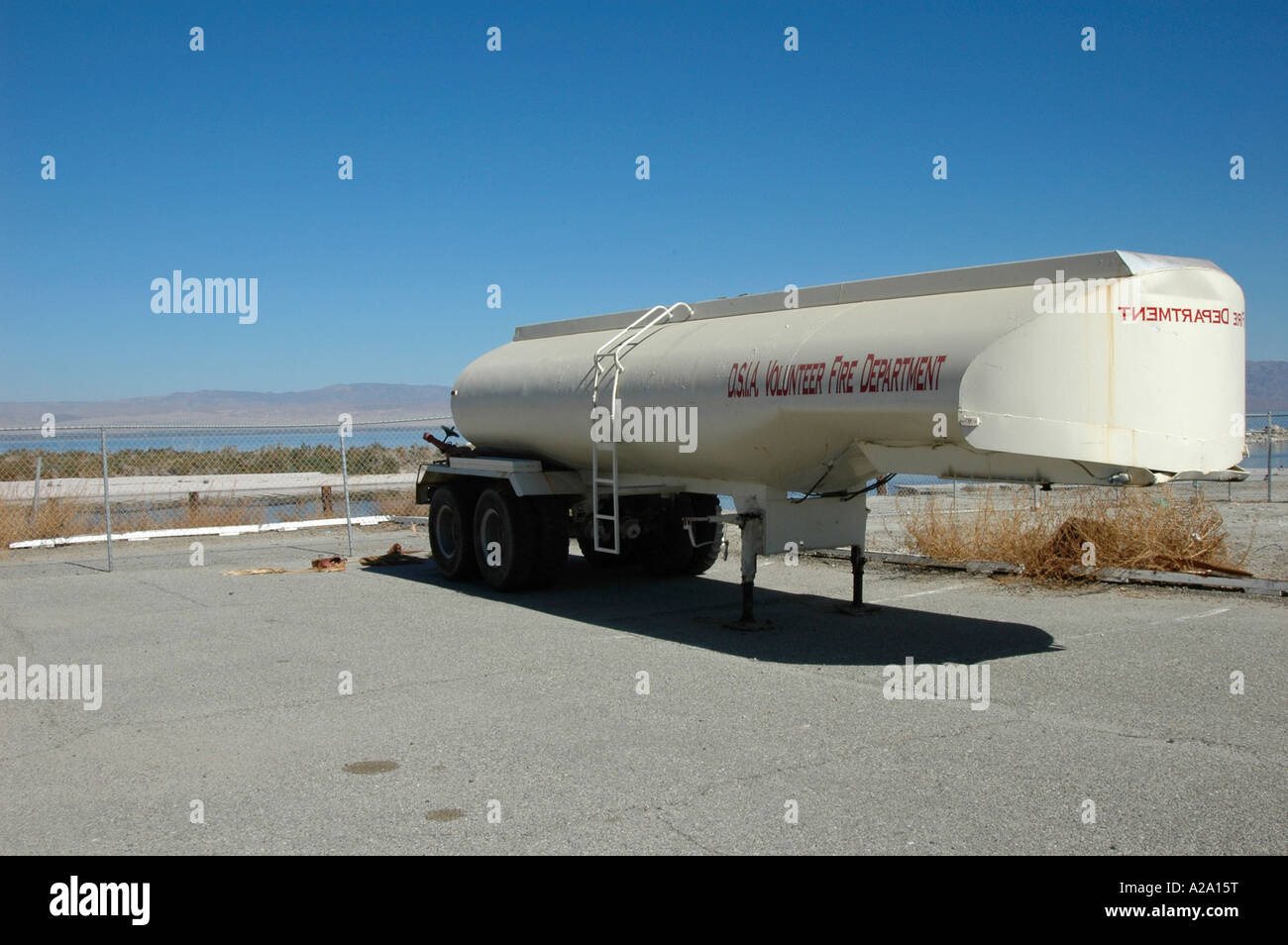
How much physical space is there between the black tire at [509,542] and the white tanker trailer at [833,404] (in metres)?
0.03

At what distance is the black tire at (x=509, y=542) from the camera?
41.3ft

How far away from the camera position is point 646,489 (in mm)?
11891

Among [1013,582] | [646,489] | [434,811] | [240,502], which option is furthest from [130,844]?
[240,502]

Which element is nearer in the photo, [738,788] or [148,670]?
[738,788]

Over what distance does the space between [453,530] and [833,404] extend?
658 centimetres

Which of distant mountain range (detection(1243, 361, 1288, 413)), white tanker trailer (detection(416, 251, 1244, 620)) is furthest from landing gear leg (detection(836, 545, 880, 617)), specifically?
distant mountain range (detection(1243, 361, 1288, 413))

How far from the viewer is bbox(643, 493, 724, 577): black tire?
13102 millimetres

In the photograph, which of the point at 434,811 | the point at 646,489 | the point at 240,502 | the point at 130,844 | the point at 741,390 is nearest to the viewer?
the point at 130,844

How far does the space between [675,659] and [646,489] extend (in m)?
3.19

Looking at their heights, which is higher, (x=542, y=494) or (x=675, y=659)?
(x=542, y=494)

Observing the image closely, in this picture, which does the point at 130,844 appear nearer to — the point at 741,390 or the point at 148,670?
the point at 148,670

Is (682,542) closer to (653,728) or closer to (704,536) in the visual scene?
(704,536)

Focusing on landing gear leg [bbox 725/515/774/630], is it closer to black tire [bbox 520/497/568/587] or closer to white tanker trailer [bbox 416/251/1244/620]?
white tanker trailer [bbox 416/251/1244/620]
